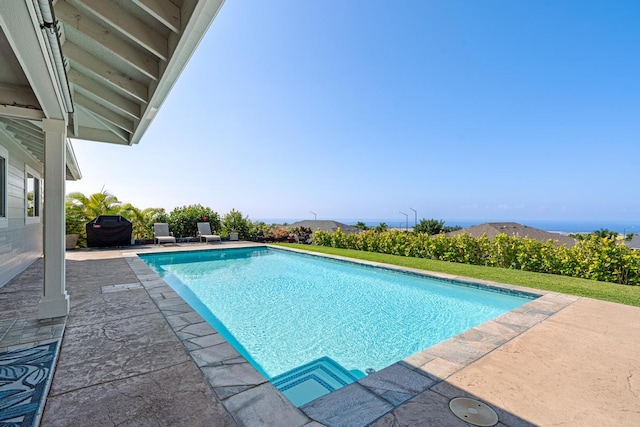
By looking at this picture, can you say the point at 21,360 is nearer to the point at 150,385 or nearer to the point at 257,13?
the point at 150,385

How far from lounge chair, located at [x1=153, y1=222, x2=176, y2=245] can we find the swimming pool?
11.7 feet

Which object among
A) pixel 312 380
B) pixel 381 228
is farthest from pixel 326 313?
pixel 381 228

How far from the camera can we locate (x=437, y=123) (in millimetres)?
18531

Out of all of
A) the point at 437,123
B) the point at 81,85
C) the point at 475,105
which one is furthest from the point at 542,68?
the point at 81,85

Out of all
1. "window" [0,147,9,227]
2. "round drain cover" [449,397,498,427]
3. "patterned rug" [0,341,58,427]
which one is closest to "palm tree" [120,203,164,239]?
"window" [0,147,9,227]

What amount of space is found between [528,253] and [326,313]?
5700 millimetres

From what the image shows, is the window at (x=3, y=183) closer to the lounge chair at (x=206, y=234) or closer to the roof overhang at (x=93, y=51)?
the roof overhang at (x=93, y=51)

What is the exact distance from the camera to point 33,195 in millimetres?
7684

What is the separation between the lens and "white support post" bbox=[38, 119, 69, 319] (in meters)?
3.32

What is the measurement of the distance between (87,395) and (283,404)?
4.54ft

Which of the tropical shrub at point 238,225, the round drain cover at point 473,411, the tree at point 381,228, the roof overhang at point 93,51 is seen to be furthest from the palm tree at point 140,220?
the round drain cover at point 473,411

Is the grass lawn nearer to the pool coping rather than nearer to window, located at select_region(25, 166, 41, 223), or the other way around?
the pool coping

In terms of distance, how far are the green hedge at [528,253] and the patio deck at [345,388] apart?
115 inches

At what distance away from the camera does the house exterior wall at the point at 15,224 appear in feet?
16.8
